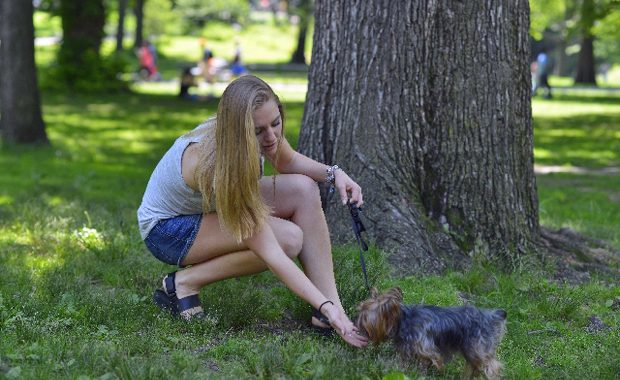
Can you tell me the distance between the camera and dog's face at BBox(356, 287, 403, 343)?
4422 millimetres

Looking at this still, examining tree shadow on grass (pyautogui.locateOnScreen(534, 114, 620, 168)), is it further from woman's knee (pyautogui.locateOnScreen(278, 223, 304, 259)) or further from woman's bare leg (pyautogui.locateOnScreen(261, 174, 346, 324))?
woman's knee (pyautogui.locateOnScreen(278, 223, 304, 259))

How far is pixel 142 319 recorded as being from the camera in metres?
5.23

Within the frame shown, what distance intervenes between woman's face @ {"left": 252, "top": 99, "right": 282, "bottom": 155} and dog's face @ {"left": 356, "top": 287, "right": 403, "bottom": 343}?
1.04 metres

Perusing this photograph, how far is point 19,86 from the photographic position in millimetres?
14031

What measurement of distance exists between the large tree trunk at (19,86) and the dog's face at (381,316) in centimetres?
1066

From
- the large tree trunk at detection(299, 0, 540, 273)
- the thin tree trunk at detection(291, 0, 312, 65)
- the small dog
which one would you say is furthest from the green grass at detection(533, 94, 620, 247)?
the thin tree trunk at detection(291, 0, 312, 65)

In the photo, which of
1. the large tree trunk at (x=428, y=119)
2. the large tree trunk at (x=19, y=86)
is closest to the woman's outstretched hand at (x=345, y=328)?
the large tree trunk at (x=428, y=119)

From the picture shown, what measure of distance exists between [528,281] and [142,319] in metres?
2.63

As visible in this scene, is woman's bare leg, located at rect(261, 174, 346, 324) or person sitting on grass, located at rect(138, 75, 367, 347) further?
woman's bare leg, located at rect(261, 174, 346, 324)

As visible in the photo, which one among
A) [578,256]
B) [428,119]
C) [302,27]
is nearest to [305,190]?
[428,119]

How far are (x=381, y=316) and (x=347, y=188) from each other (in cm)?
100

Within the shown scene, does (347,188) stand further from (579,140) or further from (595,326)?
(579,140)

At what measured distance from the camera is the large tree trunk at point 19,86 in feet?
45.6

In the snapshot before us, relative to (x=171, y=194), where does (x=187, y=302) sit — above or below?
below
